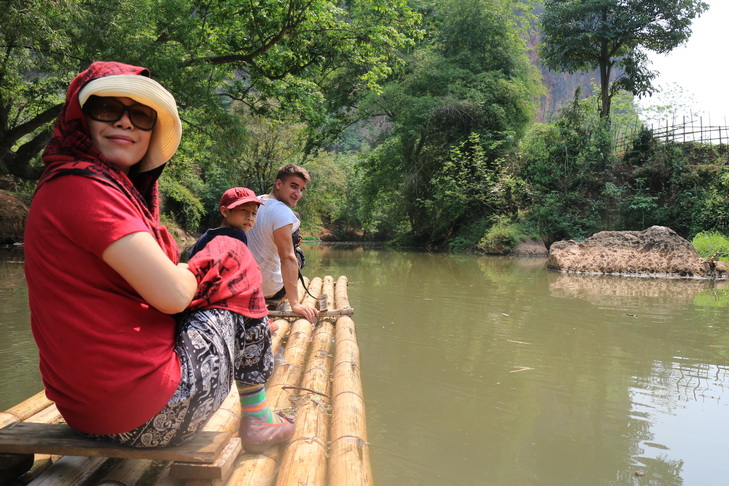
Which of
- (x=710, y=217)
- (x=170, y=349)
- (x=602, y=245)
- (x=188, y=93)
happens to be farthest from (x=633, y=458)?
(x=710, y=217)

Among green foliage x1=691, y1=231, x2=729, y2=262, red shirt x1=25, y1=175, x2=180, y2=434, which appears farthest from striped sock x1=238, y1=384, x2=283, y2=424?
green foliage x1=691, y1=231, x2=729, y2=262

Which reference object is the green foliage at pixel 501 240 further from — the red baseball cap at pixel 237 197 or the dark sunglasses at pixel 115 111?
the dark sunglasses at pixel 115 111

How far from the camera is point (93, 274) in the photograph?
123 cm

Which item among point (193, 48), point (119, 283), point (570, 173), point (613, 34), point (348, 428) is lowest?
point (348, 428)

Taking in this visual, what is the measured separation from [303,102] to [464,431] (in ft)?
27.1

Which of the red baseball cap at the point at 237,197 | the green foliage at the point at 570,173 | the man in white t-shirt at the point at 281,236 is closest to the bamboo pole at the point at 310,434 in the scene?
the man in white t-shirt at the point at 281,236

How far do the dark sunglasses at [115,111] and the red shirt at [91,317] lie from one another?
214 millimetres

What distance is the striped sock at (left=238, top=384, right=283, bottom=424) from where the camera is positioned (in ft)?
6.01

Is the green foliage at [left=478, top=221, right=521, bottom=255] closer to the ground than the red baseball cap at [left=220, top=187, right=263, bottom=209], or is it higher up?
closer to the ground

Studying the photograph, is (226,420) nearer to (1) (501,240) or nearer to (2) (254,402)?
(2) (254,402)

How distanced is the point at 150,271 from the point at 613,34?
21.6 meters

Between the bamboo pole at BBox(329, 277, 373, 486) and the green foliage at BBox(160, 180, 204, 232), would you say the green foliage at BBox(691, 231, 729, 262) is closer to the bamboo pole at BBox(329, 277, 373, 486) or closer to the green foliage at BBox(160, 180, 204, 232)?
the bamboo pole at BBox(329, 277, 373, 486)

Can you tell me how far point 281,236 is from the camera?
3.28 m

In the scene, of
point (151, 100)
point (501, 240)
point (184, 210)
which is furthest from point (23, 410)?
point (184, 210)
